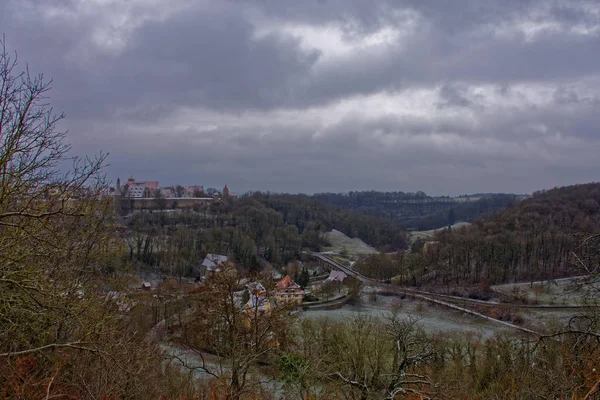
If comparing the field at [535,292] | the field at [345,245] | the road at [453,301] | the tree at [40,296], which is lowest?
the field at [345,245]

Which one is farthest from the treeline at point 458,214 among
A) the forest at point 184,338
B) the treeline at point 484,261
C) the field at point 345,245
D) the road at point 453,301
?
the forest at point 184,338

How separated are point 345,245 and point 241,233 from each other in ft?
91.8

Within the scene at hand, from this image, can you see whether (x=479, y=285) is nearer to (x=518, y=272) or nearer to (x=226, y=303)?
(x=518, y=272)

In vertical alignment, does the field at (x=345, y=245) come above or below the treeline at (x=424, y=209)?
below

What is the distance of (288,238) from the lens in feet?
225

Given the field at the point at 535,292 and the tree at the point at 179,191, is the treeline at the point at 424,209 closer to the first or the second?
the tree at the point at 179,191


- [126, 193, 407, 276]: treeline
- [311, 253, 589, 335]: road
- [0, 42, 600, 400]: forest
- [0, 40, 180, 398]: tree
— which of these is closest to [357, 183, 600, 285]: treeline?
[0, 42, 600, 400]: forest

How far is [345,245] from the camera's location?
83500 mm

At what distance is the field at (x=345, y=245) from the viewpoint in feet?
253

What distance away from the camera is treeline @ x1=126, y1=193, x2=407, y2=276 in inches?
1895

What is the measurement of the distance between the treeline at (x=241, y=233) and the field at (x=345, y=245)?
191cm

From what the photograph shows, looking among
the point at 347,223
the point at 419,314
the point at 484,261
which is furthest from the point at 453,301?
the point at 347,223

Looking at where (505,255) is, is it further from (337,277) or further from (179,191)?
A: (179,191)

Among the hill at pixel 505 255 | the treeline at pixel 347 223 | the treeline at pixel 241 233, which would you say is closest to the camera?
the hill at pixel 505 255
